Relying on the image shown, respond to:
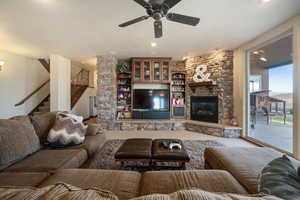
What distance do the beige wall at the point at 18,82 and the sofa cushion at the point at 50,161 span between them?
4.41 metres

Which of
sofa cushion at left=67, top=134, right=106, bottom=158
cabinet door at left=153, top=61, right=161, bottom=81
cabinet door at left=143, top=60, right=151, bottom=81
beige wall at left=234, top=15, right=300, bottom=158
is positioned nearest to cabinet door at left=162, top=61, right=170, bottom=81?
cabinet door at left=153, top=61, right=161, bottom=81

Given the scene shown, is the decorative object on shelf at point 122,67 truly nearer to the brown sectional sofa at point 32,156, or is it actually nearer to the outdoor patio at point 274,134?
the brown sectional sofa at point 32,156

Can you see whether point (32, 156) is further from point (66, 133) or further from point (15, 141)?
point (66, 133)

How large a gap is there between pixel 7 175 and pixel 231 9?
3680 millimetres

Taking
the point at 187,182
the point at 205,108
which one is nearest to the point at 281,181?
the point at 187,182

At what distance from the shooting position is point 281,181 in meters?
0.69

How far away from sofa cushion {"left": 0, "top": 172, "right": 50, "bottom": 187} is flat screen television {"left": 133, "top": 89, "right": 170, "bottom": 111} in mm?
3846

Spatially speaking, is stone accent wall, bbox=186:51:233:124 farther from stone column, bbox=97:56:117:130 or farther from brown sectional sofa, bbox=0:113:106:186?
brown sectional sofa, bbox=0:113:106:186

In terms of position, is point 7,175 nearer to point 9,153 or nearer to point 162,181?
point 9,153

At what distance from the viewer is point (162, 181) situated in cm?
104

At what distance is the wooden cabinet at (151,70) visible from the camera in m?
4.95

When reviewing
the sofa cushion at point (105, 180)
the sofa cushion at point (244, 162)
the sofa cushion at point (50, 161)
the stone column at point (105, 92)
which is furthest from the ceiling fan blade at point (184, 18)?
the stone column at point (105, 92)

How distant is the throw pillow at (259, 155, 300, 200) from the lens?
61 centimetres

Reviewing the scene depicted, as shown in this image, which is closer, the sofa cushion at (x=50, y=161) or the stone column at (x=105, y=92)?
the sofa cushion at (x=50, y=161)
